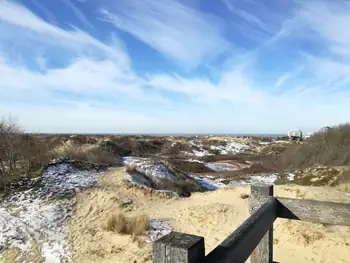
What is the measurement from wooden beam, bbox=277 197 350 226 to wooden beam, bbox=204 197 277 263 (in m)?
0.36

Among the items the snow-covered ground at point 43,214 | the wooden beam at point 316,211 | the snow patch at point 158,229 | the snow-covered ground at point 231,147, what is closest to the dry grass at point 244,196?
the snow patch at point 158,229

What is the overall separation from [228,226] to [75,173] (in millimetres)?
8731

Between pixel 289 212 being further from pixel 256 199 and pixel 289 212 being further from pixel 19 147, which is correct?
pixel 19 147

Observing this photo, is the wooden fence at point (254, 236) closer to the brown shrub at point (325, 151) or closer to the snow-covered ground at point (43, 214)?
the snow-covered ground at point (43, 214)

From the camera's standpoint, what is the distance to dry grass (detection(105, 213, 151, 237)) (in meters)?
8.01

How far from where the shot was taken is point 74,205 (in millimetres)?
10648

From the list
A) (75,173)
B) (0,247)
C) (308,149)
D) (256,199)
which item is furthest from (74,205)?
(308,149)

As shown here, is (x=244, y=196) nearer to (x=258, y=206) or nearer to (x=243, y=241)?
(x=258, y=206)

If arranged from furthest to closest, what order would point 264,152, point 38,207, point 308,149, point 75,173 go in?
point 264,152 < point 308,149 < point 75,173 < point 38,207

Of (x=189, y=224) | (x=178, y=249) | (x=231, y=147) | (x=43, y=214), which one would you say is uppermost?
(x=178, y=249)

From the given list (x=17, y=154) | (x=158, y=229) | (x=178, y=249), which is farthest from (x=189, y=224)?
(x=17, y=154)

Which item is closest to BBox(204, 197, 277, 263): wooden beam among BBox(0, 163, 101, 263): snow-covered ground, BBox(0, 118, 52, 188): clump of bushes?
BBox(0, 163, 101, 263): snow-covered ground

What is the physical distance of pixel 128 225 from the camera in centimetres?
815

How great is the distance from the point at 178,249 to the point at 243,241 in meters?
0.77
